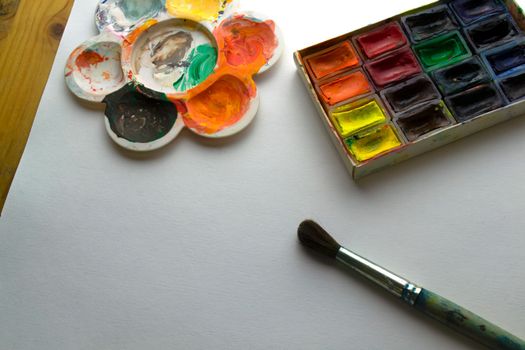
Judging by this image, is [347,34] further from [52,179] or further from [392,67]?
[52,179]

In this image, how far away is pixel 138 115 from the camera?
3.42ft

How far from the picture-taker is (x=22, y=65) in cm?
115

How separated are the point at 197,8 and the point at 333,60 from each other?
0.30 meters

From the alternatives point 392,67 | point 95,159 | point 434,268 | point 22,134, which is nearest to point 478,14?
point 392,67

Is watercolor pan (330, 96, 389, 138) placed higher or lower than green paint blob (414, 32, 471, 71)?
lower

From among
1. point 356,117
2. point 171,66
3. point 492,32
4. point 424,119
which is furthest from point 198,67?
point 492,32

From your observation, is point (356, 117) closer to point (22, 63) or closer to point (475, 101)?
point (475, 101)

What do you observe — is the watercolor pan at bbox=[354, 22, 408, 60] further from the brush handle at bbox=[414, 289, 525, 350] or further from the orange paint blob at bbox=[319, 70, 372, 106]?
the brush handle at bbox=[414, 289, 525, 350]

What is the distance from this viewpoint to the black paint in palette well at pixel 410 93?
3.27 feet

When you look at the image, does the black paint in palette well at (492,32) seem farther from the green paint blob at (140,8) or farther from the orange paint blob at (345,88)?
the green paint blob at (140,8)

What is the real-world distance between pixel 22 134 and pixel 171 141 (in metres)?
0.30

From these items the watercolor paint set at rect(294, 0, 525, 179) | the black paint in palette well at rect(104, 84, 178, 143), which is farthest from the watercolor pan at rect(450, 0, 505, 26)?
the black paint in palette well at rect(104, 84, 178, 143)

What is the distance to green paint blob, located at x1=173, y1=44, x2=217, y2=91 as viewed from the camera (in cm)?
106

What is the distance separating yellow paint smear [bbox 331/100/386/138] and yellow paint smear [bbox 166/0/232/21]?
0.33 metres
